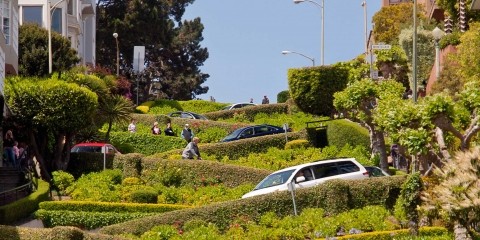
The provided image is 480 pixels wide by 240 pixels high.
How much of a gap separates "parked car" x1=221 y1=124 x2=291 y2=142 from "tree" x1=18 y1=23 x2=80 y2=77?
32.8 feet

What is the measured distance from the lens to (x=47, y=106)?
4778cm

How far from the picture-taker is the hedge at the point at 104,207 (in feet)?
128

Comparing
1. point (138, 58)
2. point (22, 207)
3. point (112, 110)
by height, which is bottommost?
point (22, 207)

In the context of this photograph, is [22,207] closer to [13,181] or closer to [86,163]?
[13,181]

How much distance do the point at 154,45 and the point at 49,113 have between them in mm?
58849

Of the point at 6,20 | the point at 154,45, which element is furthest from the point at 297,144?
the point at 154,45

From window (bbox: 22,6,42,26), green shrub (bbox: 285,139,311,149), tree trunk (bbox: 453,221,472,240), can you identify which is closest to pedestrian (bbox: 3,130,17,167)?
green shrub (bbox: 285,139,311,149)

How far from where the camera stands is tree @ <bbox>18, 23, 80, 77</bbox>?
218 ft

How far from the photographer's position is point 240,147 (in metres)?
54.8

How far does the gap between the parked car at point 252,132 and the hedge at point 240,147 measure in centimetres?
280

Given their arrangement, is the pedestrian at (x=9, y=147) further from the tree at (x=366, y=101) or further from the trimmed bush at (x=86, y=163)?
the tree at (x=366, y=101)

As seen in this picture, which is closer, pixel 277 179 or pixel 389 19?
pixel 277 179

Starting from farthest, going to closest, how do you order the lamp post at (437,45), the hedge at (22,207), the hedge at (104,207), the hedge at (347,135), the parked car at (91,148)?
the lamp post at (437,45), the hedge at (347,135), the parked car at (91,148), the hedge at (104,207), the hedge at (22,207)

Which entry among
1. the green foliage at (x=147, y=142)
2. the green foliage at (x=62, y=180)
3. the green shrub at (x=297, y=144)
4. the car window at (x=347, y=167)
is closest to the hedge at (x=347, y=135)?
the green shrub at (x=297, y=144)
